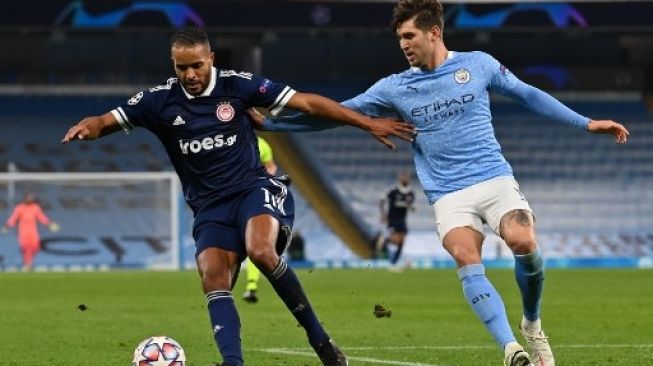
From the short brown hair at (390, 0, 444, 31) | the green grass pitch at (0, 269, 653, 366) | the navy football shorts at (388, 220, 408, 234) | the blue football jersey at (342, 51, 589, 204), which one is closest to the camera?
the short brown hair at (390, 0, 444, 31)

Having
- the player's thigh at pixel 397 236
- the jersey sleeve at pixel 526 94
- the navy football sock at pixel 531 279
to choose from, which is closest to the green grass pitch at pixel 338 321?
the navy football sock at pixel 531 279

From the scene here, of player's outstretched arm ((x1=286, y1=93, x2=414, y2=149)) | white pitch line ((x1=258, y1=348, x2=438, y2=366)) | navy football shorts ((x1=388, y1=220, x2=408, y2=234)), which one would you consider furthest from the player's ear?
navy football shorts ((x1=388, y1=220, x2=408, y2=234))

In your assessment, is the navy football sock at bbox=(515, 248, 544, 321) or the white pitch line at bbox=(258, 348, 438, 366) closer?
the navy football sock at bbox=(515, 248, 544, 321)

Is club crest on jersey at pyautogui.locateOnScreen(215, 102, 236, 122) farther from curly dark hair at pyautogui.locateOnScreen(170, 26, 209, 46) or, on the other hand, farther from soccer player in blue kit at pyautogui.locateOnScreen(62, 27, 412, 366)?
curly dark hair at pyautogui.locateOnScreen(170, 26, 209, 46)

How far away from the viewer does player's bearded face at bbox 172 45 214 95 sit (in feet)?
26.4

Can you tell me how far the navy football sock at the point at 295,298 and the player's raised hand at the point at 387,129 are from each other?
911 millimetres

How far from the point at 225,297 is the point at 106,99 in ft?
96.6

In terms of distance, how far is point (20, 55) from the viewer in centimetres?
3778

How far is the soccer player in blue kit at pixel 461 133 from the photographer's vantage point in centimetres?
843

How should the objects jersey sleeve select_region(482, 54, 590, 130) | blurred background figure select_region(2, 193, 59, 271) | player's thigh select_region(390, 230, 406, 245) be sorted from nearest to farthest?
jersey sleeve select_region(482, 54, 590, 130), player's thigh select_region(390, 230, 406, 245), blurred background figure select_region(2, 193, 59, 271)

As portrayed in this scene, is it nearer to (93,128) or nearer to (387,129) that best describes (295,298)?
(387,129)

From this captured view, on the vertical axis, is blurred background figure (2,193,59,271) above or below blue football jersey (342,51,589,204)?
below

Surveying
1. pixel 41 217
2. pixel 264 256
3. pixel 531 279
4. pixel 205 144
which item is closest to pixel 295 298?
pixel 264 256

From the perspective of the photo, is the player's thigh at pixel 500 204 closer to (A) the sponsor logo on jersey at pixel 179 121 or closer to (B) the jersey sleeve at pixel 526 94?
(B) the jersey sleeve at pixel 526 94
